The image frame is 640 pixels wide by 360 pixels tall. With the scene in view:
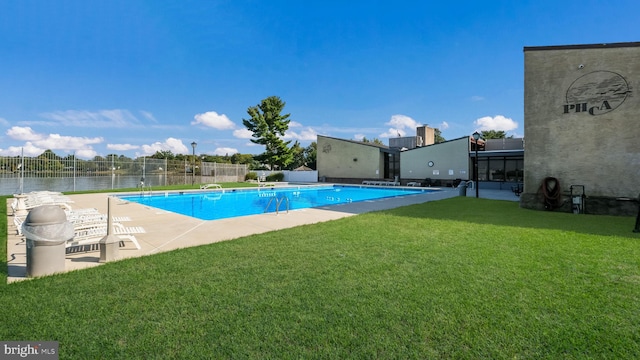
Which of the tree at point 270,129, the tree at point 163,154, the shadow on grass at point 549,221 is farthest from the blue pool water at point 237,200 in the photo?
the tree at point 163,154

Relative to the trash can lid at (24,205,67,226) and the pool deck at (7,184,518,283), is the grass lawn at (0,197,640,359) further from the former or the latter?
the trash can lid at (24,205,67,226)

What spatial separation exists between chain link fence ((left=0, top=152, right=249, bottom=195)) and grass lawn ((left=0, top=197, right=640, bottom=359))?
1640 centimetres

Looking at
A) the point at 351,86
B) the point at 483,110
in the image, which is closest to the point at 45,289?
the point at 351,86

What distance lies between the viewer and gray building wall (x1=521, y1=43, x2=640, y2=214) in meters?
8.79

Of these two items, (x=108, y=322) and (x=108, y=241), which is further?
(x=108, y=241)

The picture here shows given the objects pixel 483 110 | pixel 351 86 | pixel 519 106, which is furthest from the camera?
pixel 483 110

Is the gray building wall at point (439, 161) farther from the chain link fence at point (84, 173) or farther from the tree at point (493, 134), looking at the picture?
the tree at point (493, 134)

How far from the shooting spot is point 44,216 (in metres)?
3.46

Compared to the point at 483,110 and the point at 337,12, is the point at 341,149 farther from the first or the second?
the point at 483,110

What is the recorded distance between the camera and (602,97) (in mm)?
9109

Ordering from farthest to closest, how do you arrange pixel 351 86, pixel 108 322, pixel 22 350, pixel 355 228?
1. pixel 351 86
2. pixel 355 228
3. pixel 108 322
4. pixel 22 350

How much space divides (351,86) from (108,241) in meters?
25.3

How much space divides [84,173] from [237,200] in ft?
35.5

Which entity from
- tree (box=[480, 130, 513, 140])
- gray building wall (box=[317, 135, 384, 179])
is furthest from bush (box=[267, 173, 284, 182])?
tree (box=[480, 130, 513, 140])
